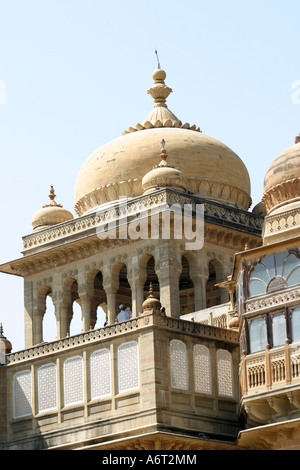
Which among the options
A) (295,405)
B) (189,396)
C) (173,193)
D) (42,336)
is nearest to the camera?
(295,405)

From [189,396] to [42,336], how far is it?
34.9ft

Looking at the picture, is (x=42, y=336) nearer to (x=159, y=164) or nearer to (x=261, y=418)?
(x=159, y=164)

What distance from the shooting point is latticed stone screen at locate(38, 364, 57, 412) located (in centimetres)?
4275

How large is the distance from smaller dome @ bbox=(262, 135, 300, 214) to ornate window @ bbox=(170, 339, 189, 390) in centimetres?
453

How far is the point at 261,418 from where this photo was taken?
127ft

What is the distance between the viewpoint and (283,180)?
41562 mm

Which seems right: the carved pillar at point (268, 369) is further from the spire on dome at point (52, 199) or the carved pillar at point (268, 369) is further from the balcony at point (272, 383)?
the spire on dome at point (52, 199)

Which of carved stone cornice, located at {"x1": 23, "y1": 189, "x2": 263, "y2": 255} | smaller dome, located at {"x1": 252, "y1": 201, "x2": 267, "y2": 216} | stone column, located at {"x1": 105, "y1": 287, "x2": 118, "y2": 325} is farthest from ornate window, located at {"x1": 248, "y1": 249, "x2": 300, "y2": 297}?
smaller dome, located at {"x1": 252, "y1": 201, "x2": 267, "y2": 216}

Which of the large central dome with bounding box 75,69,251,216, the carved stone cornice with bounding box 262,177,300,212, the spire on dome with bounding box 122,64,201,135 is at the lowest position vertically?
the carved stone cornice with bounding box 262,177,300,212

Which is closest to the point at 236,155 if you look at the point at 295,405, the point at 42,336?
the point at 42,336

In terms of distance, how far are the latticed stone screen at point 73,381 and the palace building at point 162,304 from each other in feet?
0.16

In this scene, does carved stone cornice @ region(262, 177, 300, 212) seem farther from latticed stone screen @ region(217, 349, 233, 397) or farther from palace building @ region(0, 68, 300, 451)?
latticed stone screen @ region(217, 349, 233, 397)

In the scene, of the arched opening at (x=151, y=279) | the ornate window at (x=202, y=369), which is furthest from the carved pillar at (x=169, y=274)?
the ornate window at (x=202, y=369)

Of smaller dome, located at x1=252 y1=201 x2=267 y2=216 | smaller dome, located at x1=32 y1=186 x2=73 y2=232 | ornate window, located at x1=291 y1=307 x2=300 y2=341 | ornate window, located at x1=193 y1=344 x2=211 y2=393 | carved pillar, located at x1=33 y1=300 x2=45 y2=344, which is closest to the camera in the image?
ornate window, located at x1=291 y1=307 x2=300 y2=341
